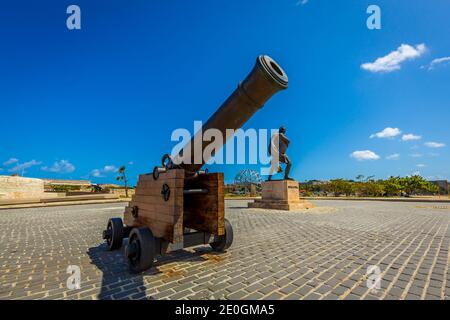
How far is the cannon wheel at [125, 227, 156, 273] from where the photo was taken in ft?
11.5

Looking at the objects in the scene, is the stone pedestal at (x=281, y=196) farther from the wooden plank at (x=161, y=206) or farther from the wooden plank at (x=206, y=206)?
the wooden plank at (x=161, y=206)

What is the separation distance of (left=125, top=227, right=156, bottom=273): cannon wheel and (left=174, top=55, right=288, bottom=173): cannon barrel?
1.26 meters

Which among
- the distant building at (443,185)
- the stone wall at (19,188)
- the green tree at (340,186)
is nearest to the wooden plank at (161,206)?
the stone wall at (19,188)

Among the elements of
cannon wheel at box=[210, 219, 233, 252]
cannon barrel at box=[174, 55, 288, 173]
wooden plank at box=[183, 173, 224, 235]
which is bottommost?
cannon wheel at box=[210, 219, 233, 252]

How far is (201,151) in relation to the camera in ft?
13.4

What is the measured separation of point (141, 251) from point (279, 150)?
11.8 m

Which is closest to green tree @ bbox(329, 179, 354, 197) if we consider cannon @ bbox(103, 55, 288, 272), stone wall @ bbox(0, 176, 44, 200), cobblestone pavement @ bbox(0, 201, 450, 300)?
cobblestone pavement @ bbox(0, 201, 450, 300)

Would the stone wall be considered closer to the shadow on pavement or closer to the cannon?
the shadow on pavement

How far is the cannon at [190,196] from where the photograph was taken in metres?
3.36

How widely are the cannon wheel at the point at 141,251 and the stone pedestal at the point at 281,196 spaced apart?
33.1ft

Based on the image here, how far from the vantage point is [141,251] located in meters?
3.52

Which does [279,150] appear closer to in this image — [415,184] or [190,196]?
[190,196]

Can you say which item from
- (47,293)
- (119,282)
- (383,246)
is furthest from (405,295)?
(47,293)
